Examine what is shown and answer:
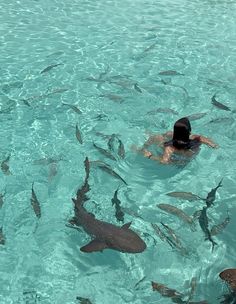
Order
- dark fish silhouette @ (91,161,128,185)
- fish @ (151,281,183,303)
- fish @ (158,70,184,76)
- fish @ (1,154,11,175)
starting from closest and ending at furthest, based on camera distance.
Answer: fish @ (151,281,183,303), dark fish silhouette @ (91,161,128,185), fish @ (1,154,11,175), fish @ (158,70,184,76)

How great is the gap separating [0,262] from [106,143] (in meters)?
2.97

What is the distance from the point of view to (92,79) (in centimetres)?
915

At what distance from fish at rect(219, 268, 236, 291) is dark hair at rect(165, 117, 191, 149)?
80.1 inches

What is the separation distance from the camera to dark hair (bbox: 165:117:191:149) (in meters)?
5.82

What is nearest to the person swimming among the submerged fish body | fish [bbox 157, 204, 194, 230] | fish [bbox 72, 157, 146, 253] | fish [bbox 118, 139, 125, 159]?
fish [bbox 118, 139, 125, 159]

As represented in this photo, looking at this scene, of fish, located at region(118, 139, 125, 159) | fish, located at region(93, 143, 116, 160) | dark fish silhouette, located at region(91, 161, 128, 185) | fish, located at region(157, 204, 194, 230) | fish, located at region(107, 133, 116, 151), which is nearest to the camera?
fish, located at region(157, 204, 194, 230)

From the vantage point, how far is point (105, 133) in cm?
760

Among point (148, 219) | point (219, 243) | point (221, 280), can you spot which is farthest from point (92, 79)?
point (221, 280)

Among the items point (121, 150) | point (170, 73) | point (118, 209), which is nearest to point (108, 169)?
point (121, 150)

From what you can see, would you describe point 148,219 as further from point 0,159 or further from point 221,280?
point 0,159

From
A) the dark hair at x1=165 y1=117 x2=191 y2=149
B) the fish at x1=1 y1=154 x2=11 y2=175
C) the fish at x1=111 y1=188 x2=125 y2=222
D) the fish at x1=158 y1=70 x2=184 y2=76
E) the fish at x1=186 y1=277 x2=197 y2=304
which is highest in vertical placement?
the dark hair at x1=165 y1=117 x2=191 y2=149

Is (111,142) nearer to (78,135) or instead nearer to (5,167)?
(78,135)

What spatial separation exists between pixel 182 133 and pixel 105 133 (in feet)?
6.70

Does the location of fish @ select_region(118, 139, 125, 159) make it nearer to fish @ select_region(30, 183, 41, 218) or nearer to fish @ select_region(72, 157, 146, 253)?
fish @ select_region(30, 183, 41, 218)
